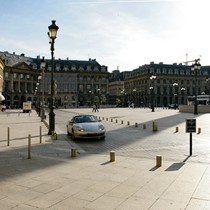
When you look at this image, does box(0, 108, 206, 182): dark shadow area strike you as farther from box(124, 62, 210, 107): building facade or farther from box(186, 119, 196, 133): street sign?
box(124, 62, 210, 107): building facade

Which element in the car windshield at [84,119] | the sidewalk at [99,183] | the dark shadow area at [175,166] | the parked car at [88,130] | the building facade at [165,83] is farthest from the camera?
the building facade at [165,83]

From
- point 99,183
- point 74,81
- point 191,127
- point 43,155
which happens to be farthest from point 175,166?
point 74,81

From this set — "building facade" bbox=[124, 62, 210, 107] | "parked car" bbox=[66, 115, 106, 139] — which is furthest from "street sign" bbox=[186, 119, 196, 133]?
"building facade" bbox=[124, 62, 210, 107]

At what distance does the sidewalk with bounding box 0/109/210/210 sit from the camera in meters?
6.53

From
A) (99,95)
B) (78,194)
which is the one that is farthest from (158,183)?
(99,95)

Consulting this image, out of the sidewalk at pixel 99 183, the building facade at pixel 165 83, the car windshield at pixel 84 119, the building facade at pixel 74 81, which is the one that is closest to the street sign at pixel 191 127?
the sidewalk at pixel 99 183

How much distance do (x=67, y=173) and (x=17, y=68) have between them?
115045 mm

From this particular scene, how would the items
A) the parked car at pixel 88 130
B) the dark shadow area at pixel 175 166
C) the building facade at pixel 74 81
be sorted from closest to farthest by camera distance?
the dark shadow area at pixel 175 166
the parked car at pixel 88 130
the building facade at pixel 74 81

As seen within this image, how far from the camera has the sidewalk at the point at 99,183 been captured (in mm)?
6531

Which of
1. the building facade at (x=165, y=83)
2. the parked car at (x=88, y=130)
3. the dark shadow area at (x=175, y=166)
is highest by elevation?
the building facade at (x=165, y=83)

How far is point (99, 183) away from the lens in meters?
8.09

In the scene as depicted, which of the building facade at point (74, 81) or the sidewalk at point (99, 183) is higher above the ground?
the building facade at point (74, 81)

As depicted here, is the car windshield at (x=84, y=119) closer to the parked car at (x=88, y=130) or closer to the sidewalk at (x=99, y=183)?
the parked car at (x=88, y=130)

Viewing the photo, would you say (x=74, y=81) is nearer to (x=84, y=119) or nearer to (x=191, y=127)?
(x=84, y=119)
